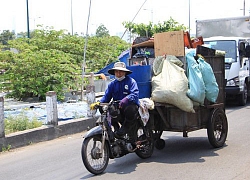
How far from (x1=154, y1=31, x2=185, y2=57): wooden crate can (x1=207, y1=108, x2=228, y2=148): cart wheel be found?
4.29ft

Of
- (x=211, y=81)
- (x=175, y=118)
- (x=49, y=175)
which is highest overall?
(x=211, y=81)

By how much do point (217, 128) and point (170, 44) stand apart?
1.80 meters

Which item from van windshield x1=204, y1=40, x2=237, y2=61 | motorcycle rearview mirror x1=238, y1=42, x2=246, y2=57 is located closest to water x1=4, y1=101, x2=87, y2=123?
van windshield x1=204, y1=40, x2=237, y2=61

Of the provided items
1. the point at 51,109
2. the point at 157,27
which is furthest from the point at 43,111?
the point at 157,27

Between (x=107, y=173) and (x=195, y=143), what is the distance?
2577 millimetres

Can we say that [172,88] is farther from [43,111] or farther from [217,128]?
[43,111]

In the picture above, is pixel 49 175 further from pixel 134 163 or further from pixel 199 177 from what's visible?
pixel 199 177

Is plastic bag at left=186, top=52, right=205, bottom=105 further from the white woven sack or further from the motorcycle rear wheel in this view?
the motorcycle rear wheel

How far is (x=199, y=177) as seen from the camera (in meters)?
5.84

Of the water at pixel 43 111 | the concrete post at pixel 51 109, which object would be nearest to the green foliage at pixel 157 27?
the water at pixel 43 111

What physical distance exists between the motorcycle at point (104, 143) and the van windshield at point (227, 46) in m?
7.74

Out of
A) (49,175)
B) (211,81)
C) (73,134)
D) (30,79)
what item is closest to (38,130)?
(73,134)

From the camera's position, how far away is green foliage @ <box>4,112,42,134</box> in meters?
9.19

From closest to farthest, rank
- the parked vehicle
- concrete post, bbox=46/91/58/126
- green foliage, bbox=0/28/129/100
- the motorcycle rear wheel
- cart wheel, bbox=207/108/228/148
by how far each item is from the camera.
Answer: the motorcycle rear wheel, cart wheel, bbox=207/108/228/148, concrete post, bbox=46/91/58/126, the parked vehicle, green foliage, bbox=0/28/129/100
